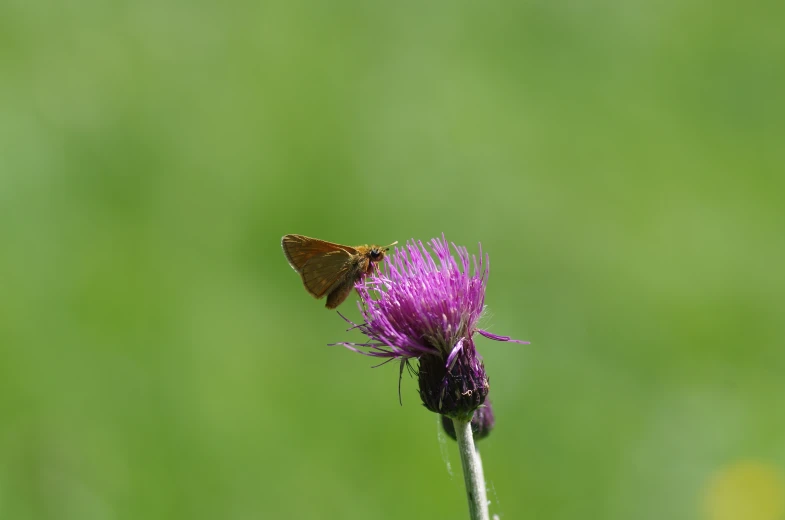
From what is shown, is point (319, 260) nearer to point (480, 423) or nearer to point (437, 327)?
point (437, 327)

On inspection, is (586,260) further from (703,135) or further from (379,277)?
(379,277)

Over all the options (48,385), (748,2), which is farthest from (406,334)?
(748,2)

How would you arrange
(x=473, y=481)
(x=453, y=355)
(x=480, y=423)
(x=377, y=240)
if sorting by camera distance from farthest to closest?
(x=377, y=240), (x=480, y=423), (x=453, y=355), (x=473, y=481)

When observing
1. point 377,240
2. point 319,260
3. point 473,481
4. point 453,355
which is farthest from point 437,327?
point 377,240

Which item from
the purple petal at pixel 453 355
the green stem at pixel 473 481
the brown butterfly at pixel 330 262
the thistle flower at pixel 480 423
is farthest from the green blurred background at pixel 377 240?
the green stem at pixel 473 481

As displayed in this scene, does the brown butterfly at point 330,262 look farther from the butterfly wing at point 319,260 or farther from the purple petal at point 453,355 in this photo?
the purple petal at point 453,355
